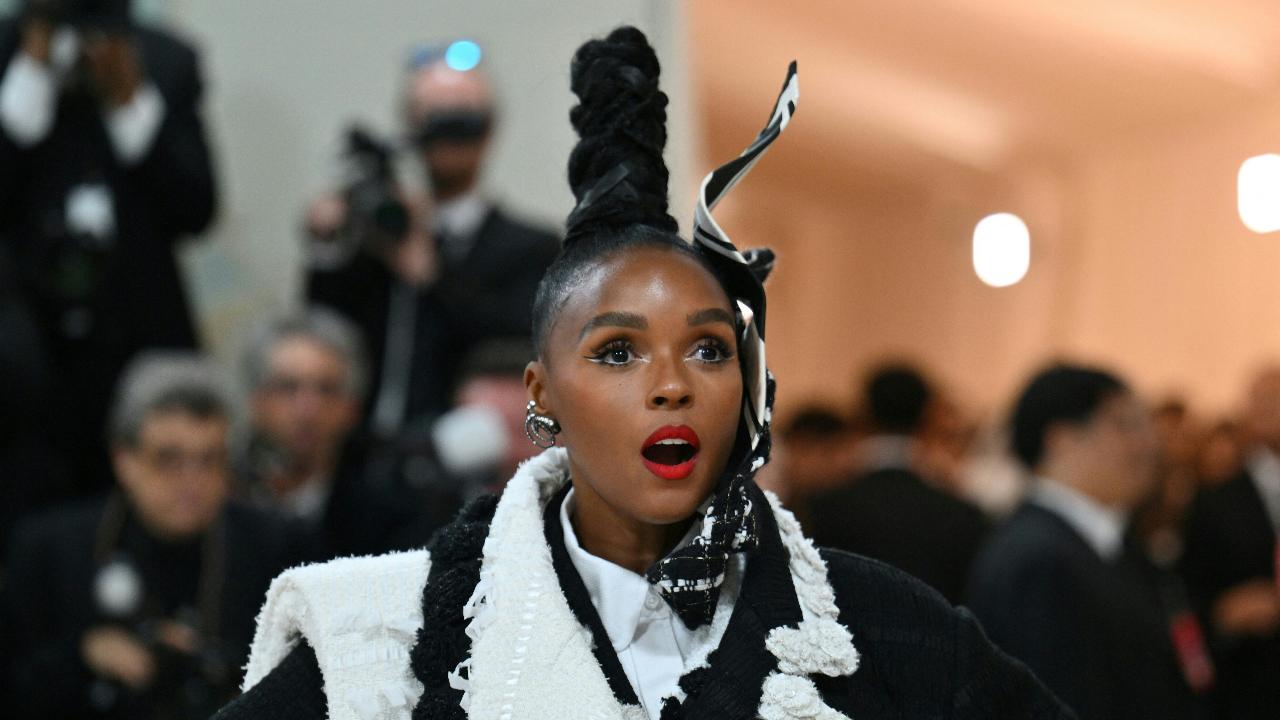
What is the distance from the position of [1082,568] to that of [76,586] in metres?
2.03

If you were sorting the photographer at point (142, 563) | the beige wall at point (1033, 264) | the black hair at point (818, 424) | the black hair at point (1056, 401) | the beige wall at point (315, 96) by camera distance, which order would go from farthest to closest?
the beige wall at point (1033, 264) < the black hair at point (818, 424) < the beige wall at point (315, 96) < the black hair at point (1056, 401) < the photographer at point (142, 563)

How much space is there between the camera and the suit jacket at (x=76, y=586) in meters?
3.29

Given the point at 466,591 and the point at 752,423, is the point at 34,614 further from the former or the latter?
the point at 752,423

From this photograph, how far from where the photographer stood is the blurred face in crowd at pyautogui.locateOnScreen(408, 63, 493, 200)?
3.85 metres

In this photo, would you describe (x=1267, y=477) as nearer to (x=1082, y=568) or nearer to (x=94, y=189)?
(x=1082, y=568)

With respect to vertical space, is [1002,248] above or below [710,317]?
below

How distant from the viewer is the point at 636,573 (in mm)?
1978

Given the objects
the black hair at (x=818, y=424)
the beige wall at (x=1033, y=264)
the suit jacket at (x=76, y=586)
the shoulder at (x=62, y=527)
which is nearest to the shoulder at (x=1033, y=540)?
the suit jacket at (x=76, y=586)

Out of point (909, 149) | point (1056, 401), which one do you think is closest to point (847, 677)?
point (1056, 401)

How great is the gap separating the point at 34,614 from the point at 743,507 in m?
2.09

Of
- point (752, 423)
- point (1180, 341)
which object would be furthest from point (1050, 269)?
point (752, 423)

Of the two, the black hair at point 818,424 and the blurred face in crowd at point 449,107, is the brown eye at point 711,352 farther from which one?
the black hair at point 818,424

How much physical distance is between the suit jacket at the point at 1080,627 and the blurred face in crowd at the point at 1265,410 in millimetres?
2246

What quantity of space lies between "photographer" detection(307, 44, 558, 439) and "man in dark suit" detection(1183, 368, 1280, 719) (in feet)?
8.21
